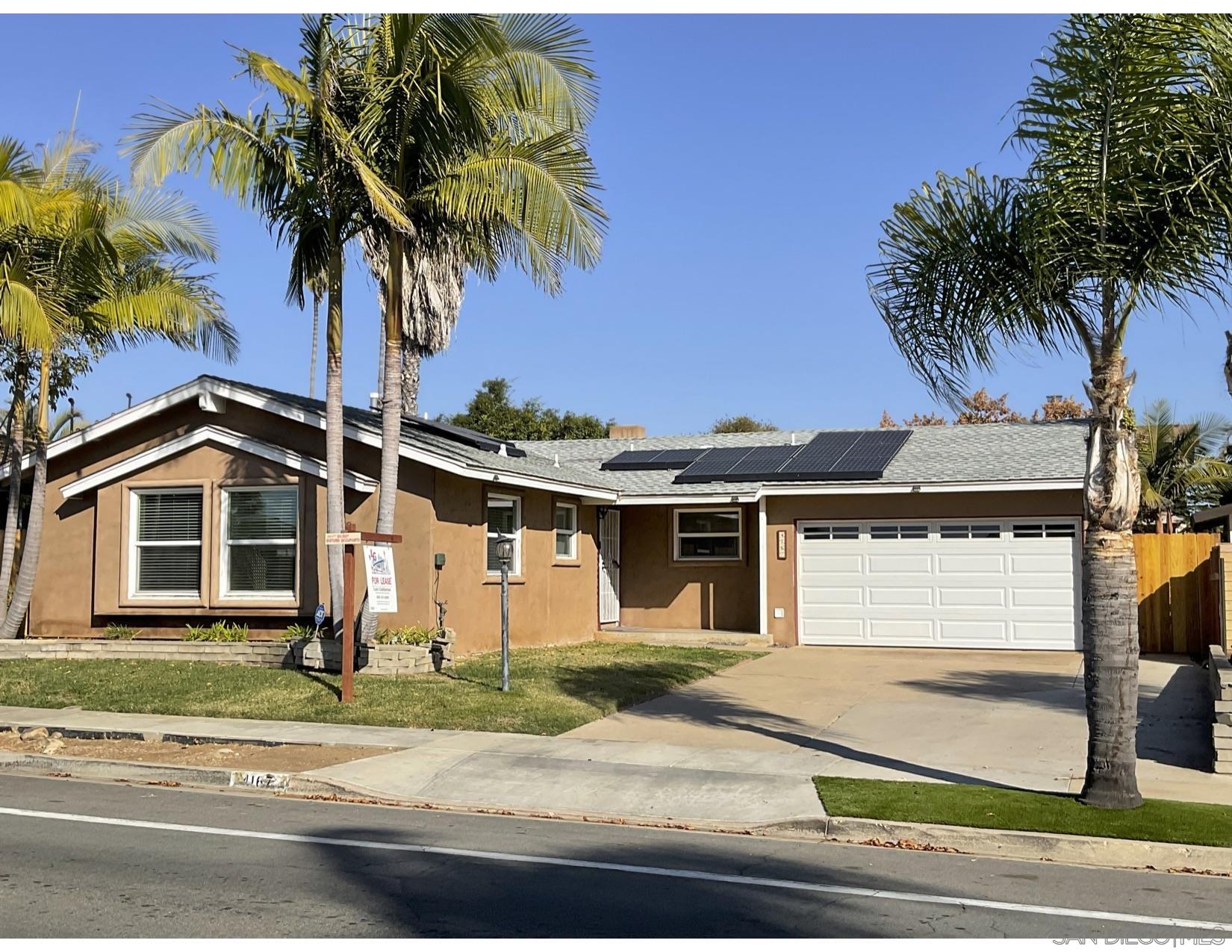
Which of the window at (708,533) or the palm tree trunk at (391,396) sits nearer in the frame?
the palm tree trunk at (391,396)

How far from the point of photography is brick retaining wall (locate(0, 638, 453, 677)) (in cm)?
1555

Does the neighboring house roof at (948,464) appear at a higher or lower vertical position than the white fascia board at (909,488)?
higher

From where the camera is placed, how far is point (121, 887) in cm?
681

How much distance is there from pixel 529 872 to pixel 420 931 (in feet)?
4.76

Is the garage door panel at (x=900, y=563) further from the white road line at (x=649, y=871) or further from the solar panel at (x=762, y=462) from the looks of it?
the white road line at (x=649, y=871)

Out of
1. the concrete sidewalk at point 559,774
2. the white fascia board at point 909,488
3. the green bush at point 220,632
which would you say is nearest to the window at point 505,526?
the green bush at point 220,632

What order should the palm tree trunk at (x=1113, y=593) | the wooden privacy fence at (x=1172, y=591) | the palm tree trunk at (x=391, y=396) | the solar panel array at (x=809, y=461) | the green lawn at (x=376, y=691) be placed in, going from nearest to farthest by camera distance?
1. the palm tree trunk at (x=1113, y=593)
2. the green lawn at (x=376, y=691)
3. the palm tree trunk at (x=391, y=396)
4. the wooden privacy fence at (x=1172, y=591)
5. the solar panel array at (x=809, y=461)

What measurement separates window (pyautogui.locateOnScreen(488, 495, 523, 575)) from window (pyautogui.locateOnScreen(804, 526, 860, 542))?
547 centimetres

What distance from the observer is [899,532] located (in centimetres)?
2073

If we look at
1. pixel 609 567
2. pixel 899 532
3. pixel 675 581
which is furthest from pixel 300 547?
pixel 899 532

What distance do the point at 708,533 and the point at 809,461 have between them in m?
2.40

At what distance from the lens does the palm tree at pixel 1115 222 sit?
8531mm

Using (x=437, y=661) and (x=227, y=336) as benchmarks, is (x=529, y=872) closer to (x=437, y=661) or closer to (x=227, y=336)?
(x=437, y=661)

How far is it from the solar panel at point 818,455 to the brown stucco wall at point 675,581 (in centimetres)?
129
